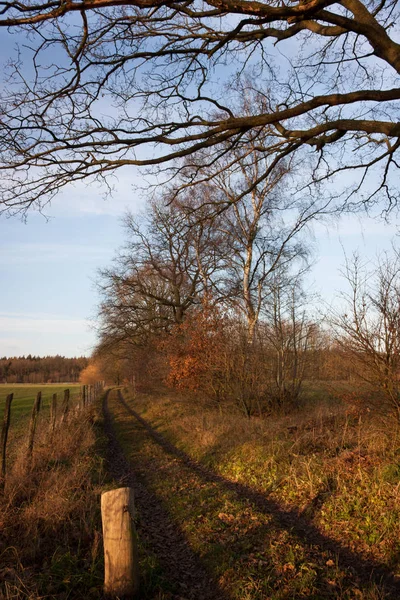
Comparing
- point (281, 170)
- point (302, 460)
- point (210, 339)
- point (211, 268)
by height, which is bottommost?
point (302, 460)

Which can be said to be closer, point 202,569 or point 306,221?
point 202,569

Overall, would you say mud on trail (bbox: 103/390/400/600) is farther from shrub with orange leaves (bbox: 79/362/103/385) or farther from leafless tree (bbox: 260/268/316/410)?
shrub with orange leaves (bbox: 79/362/103/385)

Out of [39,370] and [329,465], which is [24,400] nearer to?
[329,465]

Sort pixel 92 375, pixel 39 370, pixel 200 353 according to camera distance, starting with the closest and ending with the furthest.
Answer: pixel 200 353, pixel 92 375, pixel 39 370

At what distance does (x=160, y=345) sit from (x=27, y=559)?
16.5 metres

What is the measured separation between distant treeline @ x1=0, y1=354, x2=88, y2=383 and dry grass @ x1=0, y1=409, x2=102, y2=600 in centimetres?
12428

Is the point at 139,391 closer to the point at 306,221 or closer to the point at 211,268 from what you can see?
the point at 211,268

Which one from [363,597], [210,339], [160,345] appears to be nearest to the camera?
[363,597]

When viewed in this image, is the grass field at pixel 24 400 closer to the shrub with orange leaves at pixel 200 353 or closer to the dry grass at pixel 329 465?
the shrub with orange leaves at pixel 200 353

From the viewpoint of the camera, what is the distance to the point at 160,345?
846 inches

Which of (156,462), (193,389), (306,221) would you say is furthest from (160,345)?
(156,462)

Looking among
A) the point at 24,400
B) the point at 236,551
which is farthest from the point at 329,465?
the point at 24,400

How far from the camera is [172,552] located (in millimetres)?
5707

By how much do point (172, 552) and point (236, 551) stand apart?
33.1 inches
